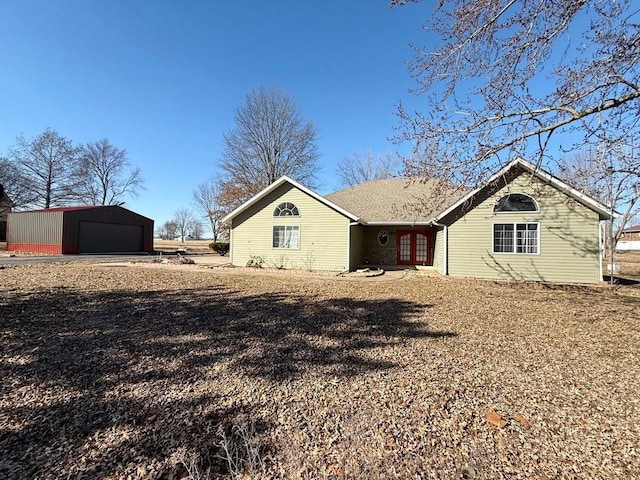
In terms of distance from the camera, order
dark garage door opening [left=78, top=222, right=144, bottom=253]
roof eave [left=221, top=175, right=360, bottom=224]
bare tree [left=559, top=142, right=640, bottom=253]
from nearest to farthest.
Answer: bare tree [left=559, top=142, right=640, bottom=253] < roof eave [left=221, top=175, right=360, bottom=224] < dark garage door opening [left=78, top=222, right=144, bottom=253]

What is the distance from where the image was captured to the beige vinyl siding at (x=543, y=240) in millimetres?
11500

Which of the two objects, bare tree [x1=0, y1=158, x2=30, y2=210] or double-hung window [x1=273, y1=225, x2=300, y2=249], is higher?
bare tree [x1=0, y1=158, x2=30, y2=210]

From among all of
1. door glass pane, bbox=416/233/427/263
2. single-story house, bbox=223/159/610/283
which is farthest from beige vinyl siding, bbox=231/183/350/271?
door glass pane, bbox=416/233/427/263

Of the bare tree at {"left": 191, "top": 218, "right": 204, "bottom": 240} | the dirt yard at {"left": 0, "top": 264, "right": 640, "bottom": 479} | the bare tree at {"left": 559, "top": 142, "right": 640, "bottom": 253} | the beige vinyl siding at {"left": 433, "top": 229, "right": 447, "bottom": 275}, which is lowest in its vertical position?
the dirt yard at {"left": 0, "top": 264, "right": 640, "bottom": 479}

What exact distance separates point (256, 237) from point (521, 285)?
11.2 metres

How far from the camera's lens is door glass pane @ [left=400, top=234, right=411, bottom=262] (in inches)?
651

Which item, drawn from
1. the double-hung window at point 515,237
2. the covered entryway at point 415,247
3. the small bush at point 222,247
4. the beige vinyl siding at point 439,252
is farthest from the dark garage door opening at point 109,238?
the double-hung window at point 515,237

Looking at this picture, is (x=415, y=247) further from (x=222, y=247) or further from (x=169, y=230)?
(x=169, y=230)

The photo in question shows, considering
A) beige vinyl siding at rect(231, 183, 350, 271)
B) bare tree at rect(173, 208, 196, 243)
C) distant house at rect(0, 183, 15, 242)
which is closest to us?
beige vinyl siding at rect(231, 183, 350, 271)

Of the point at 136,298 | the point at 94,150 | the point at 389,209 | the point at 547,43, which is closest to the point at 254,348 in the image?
the point at 136,298

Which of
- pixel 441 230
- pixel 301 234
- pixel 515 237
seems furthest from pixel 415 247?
pixel 301 234

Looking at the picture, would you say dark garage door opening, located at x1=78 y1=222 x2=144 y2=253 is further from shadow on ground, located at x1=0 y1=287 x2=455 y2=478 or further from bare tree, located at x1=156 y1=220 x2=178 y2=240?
bare tree, located at x1=156 y1=220 x2=178 y2=240

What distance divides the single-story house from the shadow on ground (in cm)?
429

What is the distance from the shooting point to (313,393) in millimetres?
3305
